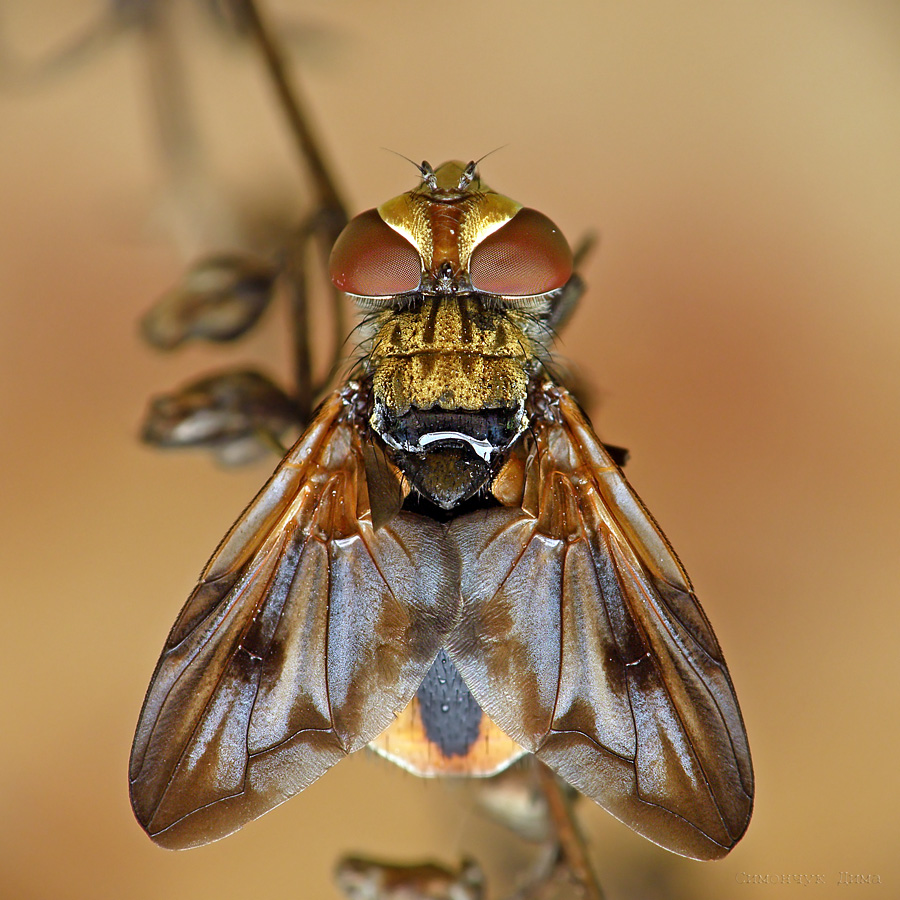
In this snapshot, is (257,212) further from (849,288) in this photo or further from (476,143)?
(849,288)

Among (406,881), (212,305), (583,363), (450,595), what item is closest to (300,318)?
(212,305)

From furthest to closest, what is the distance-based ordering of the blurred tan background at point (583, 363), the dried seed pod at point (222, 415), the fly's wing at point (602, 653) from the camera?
1. the blurred tan background at point (583, 363)
2. the dried seed pod at point (222, 415)
3. the fly's wing at point (602, 653)

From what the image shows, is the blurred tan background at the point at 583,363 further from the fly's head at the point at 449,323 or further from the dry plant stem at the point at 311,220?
the fly's head at the point at 449,323

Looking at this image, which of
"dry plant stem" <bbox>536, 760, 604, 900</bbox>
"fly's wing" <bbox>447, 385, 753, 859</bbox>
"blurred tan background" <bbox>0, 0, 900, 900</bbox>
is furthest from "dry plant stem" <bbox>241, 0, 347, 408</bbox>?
"blurred tan background" <bbox>0, 0, 900, 900</bbox>

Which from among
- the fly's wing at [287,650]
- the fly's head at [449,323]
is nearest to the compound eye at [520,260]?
the fly's head at [449,323]

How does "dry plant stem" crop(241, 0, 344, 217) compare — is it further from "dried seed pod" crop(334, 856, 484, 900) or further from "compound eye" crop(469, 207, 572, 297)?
"dried seed pod" crop(334, 856, 484, 900)

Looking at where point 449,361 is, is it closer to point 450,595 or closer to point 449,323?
point 449,323

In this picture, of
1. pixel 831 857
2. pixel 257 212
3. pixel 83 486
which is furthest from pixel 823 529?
pixel 83 486
